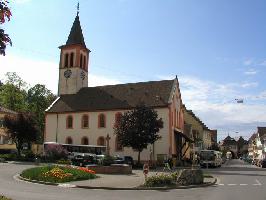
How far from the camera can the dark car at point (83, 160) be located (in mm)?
42150

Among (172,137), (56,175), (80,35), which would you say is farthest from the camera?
(80,35)

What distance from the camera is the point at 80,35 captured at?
67.9 metres

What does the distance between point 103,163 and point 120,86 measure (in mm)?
28406

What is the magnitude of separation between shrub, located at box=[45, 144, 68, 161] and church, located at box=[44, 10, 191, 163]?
759cm

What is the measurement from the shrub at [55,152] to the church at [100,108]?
24.9 feet

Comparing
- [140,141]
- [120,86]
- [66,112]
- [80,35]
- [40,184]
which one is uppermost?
[80,35]

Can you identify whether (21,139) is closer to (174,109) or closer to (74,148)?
(74,148)

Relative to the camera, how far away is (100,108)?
58.4 m

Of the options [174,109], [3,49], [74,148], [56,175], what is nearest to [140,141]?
[74,148]

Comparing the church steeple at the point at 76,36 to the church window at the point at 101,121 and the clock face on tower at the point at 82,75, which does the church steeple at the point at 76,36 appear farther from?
the church window at the point at 101,121

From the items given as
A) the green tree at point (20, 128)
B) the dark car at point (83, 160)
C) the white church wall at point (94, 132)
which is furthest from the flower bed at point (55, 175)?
the green tree at point (20, 128)

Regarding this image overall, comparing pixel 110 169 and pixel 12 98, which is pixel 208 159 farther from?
pixel 12 98

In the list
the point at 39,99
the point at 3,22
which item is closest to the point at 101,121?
the point at 39,99

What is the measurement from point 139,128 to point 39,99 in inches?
1758
